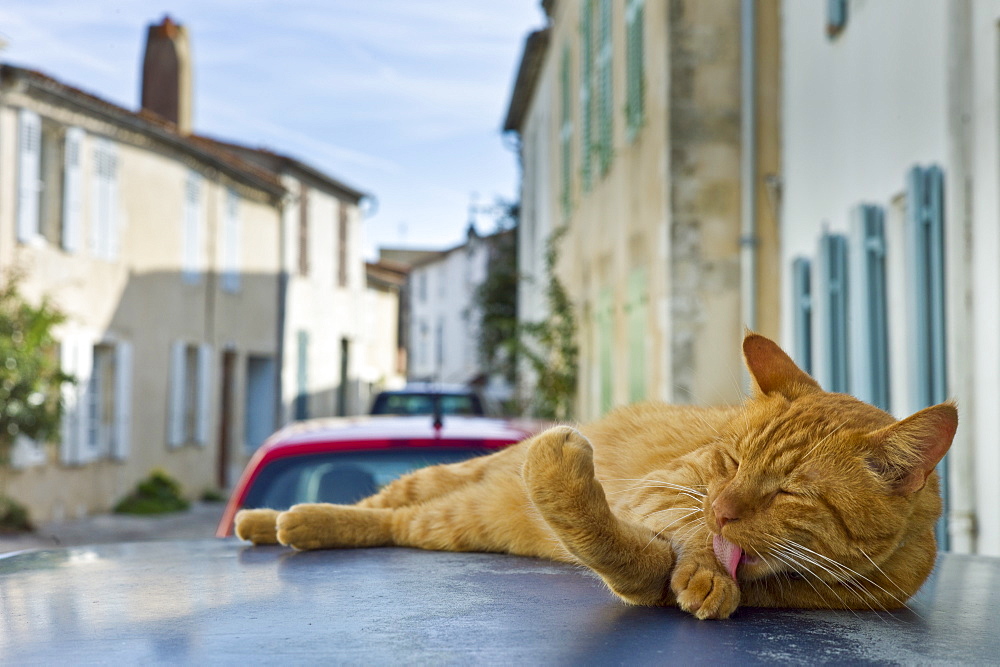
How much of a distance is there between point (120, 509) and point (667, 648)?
17.8 meters

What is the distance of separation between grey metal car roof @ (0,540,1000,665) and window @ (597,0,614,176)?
11046 millimetres

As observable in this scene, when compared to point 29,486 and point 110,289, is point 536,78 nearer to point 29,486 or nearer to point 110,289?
point 110,289

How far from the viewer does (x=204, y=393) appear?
72.0 ft

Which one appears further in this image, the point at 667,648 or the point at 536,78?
the point at 536,78

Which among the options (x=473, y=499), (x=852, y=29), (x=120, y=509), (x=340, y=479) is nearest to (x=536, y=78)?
(x=120, y=509)

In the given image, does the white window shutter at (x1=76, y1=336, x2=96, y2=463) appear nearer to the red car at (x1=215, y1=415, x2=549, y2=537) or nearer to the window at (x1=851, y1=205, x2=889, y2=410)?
the window at (x1=851, y1=205, x2=889, y2=410)

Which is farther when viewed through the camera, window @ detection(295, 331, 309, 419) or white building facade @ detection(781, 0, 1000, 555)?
window @ detection(295, 331, 309, 419)

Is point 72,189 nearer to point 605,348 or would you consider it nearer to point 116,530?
point 116,530

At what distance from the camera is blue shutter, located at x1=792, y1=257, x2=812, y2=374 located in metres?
8.66

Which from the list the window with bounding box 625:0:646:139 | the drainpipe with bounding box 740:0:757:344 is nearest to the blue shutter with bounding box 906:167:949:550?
the drainpipe with bounding box 740:0:757:344

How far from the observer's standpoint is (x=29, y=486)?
15.5 meters

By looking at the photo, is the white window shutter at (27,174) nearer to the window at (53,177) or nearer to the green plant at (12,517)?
the window at (53,177)

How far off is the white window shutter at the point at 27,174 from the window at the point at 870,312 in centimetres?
1185

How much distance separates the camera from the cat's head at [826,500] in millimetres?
2115
